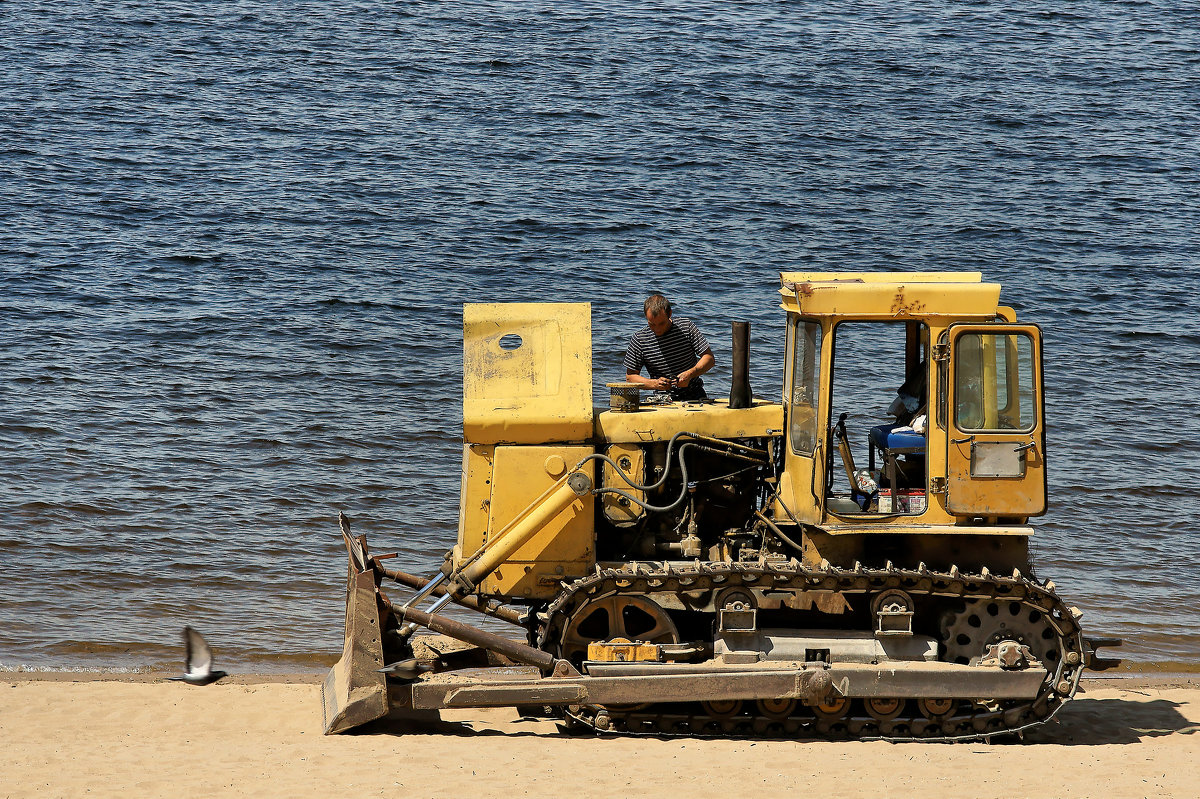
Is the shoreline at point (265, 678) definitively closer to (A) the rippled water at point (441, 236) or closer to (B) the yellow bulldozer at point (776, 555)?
(A) the rippled water at point (441, 236)

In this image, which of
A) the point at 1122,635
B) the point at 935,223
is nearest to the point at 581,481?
the point at 1122,635

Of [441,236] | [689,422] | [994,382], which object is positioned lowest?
[689,422]

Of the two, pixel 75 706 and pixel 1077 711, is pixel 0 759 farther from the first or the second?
pixel 1077 711

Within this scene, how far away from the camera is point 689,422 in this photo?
26.2 ft

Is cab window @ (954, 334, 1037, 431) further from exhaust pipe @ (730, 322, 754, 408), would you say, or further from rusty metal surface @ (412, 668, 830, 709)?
rusty metal surface @ (412, 668, 830, 709)

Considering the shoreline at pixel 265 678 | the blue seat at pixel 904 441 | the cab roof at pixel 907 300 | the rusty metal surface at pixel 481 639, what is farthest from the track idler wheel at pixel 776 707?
the shoreline at pixel 265 678

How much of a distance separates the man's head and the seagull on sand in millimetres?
4502

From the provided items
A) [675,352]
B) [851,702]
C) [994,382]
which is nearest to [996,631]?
[851,702]

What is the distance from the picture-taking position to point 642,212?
22156 millimetres

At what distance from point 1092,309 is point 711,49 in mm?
11300

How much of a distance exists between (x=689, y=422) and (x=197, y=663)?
4682 mm

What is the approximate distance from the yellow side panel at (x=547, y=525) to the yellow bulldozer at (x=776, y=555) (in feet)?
0.05

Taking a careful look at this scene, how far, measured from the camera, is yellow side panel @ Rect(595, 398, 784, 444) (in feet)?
26.0

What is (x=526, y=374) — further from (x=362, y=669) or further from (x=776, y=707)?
(x=776, y=707)
